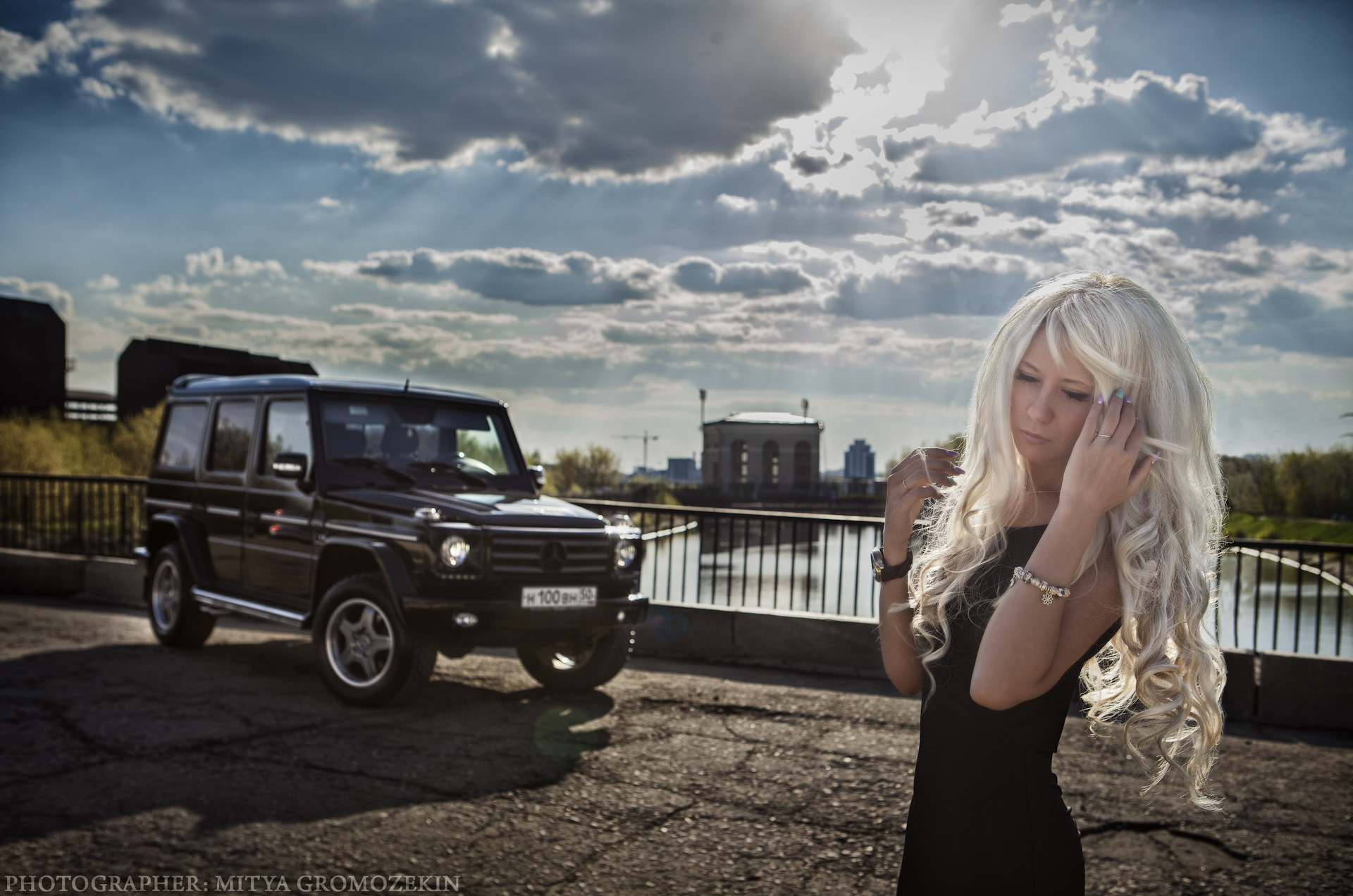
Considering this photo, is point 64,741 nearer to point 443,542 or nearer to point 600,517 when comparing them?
point 443,542

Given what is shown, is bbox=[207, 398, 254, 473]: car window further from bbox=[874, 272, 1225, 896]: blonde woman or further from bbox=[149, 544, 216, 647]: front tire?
bbox=[874, 272, 1225, 896]: blonde woman

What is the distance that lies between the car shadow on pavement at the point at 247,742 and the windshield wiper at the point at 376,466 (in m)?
1.54

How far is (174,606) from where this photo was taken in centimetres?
845

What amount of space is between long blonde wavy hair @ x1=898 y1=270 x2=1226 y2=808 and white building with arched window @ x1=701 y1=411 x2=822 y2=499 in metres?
77.8

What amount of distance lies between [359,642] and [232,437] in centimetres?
261

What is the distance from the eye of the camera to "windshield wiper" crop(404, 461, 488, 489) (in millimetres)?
7434

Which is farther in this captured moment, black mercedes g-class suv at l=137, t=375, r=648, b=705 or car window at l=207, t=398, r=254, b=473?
car window at l=207, t=398, r=254, b=473

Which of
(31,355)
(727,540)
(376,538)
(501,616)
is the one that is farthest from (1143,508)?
(31,355)

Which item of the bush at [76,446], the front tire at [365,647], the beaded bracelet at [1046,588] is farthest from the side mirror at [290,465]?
the bush at [76,446]

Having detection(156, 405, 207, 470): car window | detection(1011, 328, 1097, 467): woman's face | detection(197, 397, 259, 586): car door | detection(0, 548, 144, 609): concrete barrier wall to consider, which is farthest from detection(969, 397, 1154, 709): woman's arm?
detection(0, 548, 144, 609): concrete barrier wall

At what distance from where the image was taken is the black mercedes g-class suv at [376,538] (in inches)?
252

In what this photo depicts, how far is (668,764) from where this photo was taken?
534 cm

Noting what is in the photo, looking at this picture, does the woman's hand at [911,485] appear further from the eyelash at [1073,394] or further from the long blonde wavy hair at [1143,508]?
the eyelash at [1073,394]

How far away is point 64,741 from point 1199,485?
5.97m
